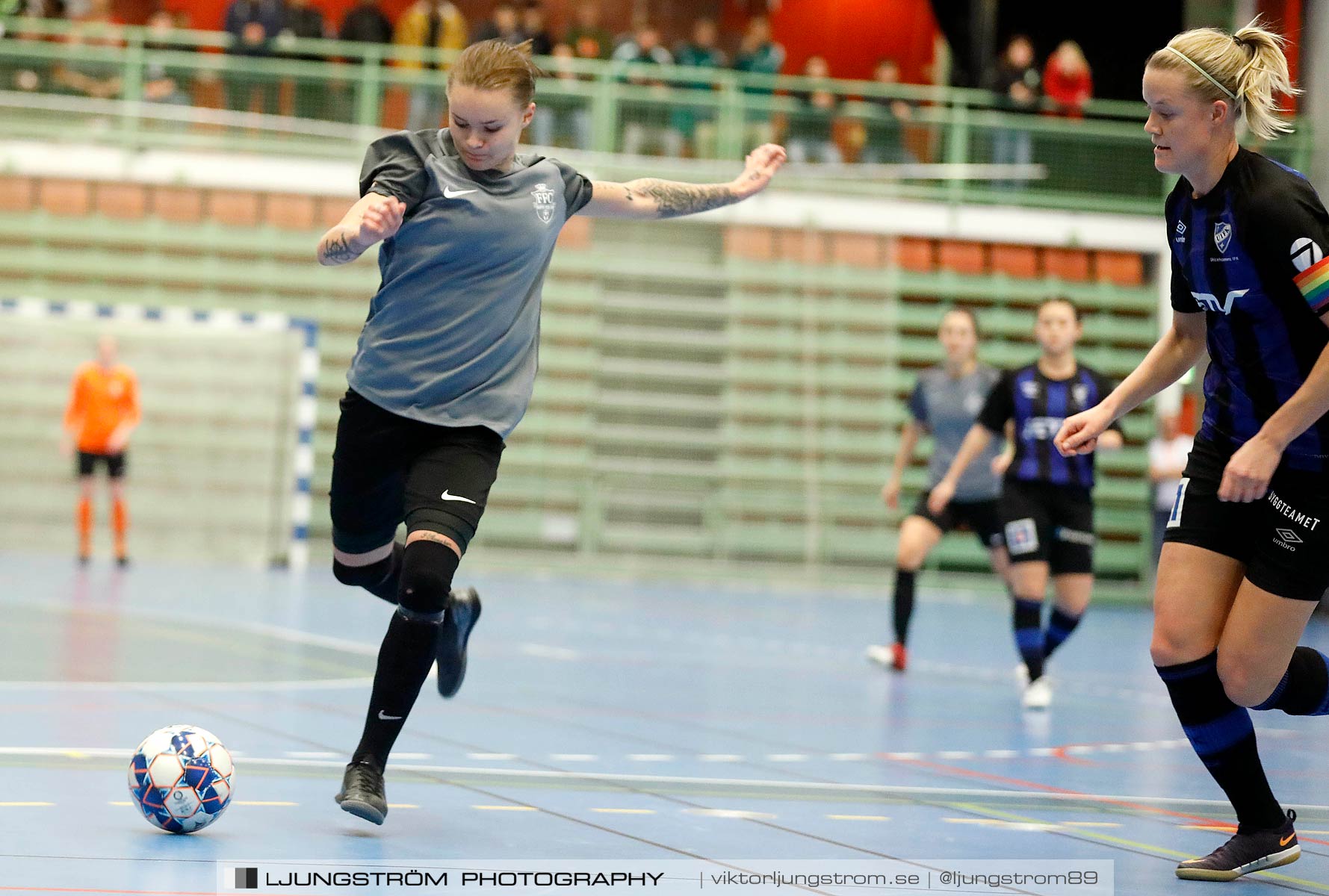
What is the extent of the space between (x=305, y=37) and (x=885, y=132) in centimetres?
586

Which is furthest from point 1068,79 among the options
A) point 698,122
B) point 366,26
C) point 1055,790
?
point 1055,790

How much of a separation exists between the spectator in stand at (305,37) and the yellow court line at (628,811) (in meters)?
12.4

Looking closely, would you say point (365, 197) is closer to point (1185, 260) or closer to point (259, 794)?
point (259, 794)

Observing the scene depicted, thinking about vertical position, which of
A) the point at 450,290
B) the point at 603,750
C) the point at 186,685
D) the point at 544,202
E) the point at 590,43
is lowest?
the point at 186,685

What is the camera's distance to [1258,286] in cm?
396

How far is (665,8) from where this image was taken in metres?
20.5

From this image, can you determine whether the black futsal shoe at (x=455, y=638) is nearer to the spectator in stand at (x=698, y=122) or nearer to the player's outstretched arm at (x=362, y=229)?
the player's outstretched arm at (x=362, y=229)

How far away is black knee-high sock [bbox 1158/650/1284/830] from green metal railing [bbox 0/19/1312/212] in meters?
12.4

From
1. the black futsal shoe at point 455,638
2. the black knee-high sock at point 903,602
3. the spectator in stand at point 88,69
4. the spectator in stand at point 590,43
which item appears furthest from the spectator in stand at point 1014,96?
the black futsal shoe at point 455,638

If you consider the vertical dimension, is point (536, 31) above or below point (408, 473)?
above

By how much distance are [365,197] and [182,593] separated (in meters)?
8.41

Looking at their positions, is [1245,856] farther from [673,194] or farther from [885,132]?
[885,132]

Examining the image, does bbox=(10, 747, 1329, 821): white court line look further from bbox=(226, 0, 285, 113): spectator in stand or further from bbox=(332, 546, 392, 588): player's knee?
bbox=(226, 0, 285, 113): spectator in stand

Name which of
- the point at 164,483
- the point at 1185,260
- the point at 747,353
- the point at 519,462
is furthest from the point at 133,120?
the point at 1185,260
